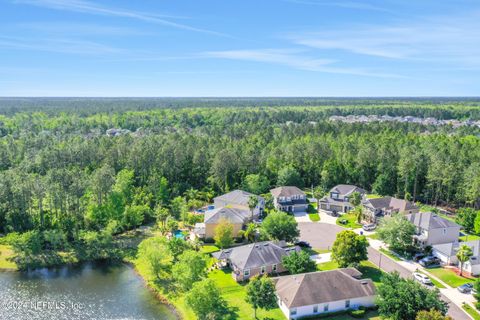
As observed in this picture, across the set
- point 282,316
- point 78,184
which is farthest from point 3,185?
point 282,316

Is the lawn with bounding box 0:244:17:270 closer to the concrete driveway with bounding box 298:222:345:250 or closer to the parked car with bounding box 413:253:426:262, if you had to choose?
the concrete driveway with bounding box 298:222:345:250

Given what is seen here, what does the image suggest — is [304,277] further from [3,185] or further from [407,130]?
[407,130]

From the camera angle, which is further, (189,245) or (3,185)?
(3,185)

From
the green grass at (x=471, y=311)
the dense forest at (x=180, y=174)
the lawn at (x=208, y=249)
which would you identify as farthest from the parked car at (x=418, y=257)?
the lawn at (x=208, y=249)

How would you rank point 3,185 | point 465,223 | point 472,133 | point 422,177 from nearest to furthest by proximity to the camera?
point 3,185, point 465,223, point 422,177, point 472,133

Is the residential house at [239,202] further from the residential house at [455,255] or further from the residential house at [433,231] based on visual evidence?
the residential house at [455,255]

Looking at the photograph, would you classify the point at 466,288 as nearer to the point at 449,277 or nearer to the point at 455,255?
the point at 449,277

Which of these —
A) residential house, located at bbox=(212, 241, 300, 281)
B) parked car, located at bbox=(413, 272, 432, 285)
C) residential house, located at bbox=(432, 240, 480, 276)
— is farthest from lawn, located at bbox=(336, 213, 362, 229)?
residential house, located at bbox=(212, 241, 300, 281)
